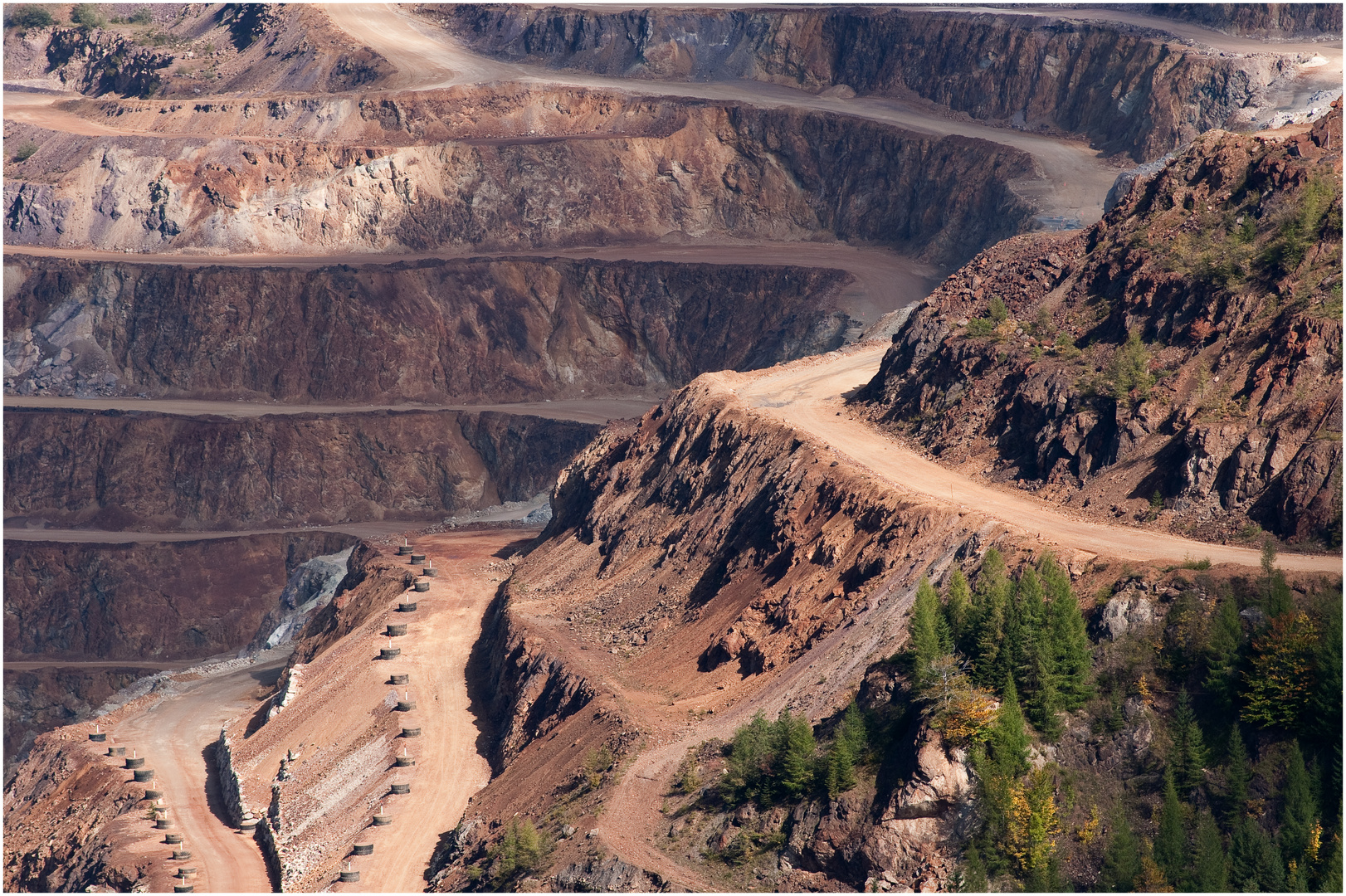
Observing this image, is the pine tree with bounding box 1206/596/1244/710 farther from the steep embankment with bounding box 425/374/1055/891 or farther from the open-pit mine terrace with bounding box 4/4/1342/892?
the steep embankment with bounding box 425/374/1055/891

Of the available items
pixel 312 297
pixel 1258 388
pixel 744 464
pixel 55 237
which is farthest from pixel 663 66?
pixel 1258 388

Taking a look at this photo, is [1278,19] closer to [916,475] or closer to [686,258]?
[686,258]

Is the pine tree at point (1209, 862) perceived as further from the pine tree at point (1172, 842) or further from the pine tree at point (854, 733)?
the pine tree at point (854, 733)

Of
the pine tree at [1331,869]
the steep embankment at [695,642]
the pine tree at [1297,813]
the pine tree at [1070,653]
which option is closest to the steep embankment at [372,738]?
the steep embankment at [695,642]

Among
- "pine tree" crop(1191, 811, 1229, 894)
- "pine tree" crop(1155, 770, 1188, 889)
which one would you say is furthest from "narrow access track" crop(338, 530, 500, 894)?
"pine tree" crop(1191, 811, 1229, 894)

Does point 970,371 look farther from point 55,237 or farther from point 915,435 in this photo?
point 55,237

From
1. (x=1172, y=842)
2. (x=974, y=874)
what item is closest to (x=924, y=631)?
(x=974, y=874)
